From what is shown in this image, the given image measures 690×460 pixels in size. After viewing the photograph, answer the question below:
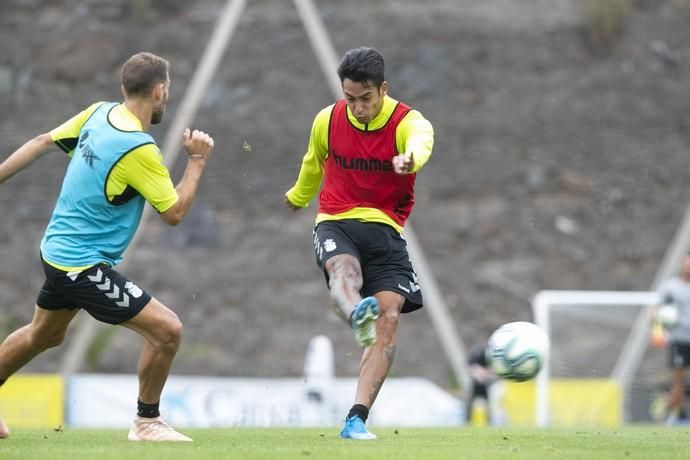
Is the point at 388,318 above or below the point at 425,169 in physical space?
below

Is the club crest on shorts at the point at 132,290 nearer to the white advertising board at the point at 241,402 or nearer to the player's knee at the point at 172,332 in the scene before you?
the player's knee at the point at 172,332

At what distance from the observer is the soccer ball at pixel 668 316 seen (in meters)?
14.2

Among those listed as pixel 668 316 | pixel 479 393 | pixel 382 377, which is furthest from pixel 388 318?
pixel 479 393

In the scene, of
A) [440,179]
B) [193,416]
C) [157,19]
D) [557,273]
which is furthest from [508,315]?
[157,19]

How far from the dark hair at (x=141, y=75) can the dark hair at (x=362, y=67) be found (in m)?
1.09

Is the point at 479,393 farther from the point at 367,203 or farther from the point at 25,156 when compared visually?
the point at 25,156

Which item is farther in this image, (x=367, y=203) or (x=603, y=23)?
(x=603, y=23)

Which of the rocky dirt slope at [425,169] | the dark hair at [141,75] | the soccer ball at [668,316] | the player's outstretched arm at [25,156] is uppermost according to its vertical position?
the rocky dirt slope at [425,169]

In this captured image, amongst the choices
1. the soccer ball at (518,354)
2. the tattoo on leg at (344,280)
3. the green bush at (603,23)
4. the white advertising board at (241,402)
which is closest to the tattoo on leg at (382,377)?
the tattoo on leg at (344,280)

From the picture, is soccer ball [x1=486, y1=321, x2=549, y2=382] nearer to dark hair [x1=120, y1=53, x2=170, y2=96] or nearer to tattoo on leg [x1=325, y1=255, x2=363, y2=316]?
tattoo on leg [x1=325, y1=255, x2=363, y2=316]

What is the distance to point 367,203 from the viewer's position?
753 centimetres

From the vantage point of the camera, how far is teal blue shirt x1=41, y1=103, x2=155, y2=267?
6.66 meters

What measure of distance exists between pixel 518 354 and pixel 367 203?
1.34m

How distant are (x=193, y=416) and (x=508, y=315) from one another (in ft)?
21.3
